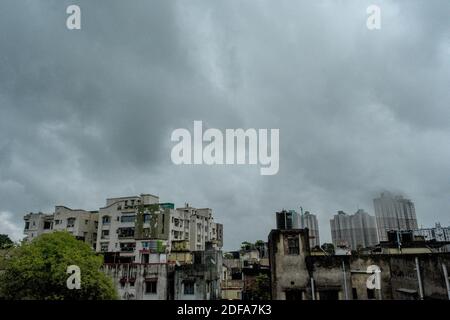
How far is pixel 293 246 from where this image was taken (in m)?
23.4

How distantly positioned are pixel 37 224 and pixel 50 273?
48.1 meters

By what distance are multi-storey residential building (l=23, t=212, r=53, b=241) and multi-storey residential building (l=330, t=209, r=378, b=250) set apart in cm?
6151

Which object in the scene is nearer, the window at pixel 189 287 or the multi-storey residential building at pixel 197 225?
the window at pixel 189 287

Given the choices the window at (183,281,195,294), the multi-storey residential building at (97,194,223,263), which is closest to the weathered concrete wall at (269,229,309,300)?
the window at (183,281,195,294)

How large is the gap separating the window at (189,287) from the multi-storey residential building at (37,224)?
149ft

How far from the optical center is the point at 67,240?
28.7 m

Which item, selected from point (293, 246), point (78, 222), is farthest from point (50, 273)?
point (78, 222)

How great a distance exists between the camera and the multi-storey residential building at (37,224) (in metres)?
65.9

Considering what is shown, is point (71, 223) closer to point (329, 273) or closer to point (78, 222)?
point (78, 222)

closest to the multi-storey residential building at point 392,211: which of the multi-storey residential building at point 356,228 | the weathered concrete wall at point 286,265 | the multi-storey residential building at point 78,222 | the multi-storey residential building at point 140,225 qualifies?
the multi-storey residential building at point 356,228

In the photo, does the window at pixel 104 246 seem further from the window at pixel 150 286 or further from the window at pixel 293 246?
the window at pixel 293 246
